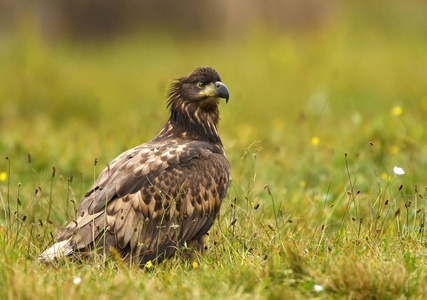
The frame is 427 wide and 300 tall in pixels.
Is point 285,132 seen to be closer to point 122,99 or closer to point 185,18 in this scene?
point 122,99

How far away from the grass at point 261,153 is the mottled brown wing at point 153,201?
0.18 metres

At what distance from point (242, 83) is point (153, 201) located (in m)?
9.36

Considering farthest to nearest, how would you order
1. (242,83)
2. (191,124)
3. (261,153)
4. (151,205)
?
1. (242,83)
2. (261,153)
3. (191,124)
4. (151,205)

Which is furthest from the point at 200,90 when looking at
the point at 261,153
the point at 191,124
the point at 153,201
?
the point at 261,153

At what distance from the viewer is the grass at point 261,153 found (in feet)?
13.6

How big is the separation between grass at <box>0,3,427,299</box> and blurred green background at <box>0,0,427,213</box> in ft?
0.14

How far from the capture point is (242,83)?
1412 cm

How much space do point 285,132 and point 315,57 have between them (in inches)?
179

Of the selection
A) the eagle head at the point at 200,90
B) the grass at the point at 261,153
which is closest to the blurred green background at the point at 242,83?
the grass at the point at 261,153

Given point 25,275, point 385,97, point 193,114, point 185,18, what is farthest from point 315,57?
point 25,275

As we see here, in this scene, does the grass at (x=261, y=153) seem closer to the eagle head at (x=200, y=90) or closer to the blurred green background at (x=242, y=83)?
the blurred green background at (x=242, y=83)

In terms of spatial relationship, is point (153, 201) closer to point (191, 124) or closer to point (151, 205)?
point (151, 205)

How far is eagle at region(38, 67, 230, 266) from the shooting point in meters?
4.84

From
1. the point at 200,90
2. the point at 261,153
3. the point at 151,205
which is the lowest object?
the point at 261,153
